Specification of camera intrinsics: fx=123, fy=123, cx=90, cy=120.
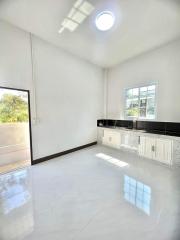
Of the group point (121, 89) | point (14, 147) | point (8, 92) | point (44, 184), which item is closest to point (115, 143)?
point (121, 89)

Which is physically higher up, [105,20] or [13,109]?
[105,20]

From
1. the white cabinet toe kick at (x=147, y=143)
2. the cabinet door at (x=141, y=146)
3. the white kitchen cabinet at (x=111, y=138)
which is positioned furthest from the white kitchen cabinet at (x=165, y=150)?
the white kitchen cabinet at (x=111, y=138)

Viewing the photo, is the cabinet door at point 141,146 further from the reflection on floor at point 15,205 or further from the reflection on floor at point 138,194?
the reflection on floor at point 15,205

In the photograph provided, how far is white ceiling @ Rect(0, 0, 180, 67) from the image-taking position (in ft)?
7.69

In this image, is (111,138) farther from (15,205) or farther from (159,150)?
(15,205)

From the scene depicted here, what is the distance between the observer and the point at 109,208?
179cm

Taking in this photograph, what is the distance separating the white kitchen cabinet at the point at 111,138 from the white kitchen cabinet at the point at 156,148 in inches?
32.9

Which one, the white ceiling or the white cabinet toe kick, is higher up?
the white ceiling

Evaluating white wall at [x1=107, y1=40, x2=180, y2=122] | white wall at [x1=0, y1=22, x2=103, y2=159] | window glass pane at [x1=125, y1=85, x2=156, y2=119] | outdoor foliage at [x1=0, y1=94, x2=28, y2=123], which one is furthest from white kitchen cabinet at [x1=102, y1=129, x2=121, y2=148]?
outdoor foliage at [x1=0, y1=94, x2=28, y2=123]

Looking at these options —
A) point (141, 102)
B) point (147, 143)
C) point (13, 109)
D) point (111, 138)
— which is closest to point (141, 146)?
point (147, 143)

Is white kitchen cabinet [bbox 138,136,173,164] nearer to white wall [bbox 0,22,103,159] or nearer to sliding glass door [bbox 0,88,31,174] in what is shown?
white wall [bbox 0,22,103,159]

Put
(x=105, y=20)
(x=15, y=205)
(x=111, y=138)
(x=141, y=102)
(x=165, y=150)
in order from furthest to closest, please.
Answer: (x=111, y=138), (x=141, y=102), (x=165, y=150), (x=105, y=20), (x=15, y=205)

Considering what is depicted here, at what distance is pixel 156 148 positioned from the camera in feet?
11.4

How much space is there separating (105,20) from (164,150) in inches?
137
